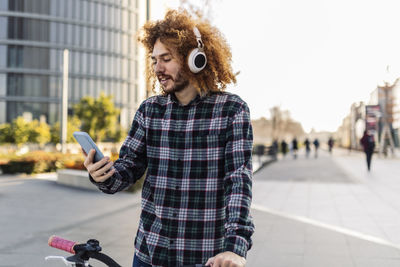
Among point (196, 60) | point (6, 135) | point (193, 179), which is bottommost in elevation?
point (6, 135)

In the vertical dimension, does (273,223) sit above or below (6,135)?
above

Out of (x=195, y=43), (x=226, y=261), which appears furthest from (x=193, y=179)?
(x=195, y=43)

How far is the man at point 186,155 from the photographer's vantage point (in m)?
1.74

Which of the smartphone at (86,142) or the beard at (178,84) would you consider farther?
the beard at (178,84)

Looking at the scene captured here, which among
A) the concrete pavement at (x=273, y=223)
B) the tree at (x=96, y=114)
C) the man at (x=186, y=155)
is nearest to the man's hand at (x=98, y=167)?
the man at (x=186, y=155)

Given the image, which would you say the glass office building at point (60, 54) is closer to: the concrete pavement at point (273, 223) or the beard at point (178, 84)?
the concrete pavement at point (273, 223)

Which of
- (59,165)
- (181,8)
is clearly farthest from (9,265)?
(59,165)

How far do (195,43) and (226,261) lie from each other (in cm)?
97

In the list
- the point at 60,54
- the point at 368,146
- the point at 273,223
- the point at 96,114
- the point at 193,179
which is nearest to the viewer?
the point at 193,179

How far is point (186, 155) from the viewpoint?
180 centimetres

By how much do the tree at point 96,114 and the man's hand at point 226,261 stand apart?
42.0 m

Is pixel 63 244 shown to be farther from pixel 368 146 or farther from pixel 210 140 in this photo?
pixel 368 146

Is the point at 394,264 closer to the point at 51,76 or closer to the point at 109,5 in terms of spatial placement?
the point at 51,76

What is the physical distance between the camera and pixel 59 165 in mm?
18828
